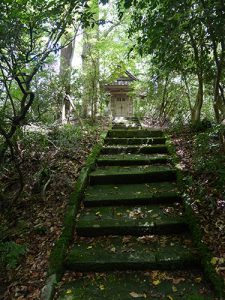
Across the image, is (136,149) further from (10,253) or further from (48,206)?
(10,253)

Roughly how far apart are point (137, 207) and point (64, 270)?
4.97 feet

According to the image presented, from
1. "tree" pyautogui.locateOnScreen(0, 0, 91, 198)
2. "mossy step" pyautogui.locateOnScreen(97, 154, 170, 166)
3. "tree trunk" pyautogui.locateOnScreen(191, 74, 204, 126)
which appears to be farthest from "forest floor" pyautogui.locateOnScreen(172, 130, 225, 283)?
"tree" pyautogui.locateOnScreen(0, 0, 91, 198)

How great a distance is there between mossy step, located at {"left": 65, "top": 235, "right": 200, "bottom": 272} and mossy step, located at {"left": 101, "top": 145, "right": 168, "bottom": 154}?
9.27 ft

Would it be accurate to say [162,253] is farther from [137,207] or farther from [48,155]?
[48,155]

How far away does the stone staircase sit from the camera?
9.90 ft

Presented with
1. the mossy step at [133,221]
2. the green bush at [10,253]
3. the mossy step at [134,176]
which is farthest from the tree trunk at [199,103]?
the green bush at [10,253]

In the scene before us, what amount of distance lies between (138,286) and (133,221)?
100cm

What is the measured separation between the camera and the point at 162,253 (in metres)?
3.37

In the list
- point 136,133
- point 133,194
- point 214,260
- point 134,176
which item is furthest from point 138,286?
point 136,133

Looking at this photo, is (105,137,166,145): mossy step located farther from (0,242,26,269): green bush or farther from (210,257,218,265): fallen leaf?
(0,242,26,269): green bush

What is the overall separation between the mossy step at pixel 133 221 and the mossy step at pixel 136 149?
222 centimetres

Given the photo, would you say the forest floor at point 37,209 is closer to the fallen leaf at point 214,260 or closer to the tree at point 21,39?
the tree at point 21,39

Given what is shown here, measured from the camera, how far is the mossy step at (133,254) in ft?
10.7

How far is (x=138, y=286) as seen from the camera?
10.0ft
